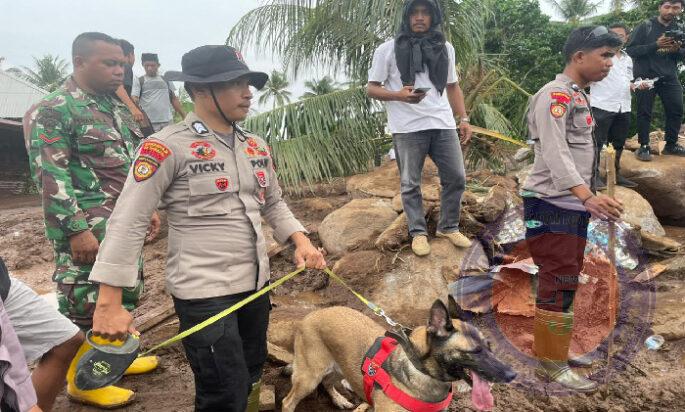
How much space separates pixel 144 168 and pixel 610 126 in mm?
6331

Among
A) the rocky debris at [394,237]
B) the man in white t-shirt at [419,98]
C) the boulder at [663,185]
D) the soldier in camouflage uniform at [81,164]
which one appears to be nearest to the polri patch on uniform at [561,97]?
the man in white t-shirt at [419,98]

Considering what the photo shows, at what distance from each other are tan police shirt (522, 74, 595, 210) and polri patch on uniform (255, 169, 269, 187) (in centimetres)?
174

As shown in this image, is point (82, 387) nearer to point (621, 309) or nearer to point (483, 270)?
point (483, 270)

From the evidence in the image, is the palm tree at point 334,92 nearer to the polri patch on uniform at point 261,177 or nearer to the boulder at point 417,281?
the boulder at point 417,281

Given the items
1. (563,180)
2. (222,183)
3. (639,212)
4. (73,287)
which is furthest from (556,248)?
(639,212)

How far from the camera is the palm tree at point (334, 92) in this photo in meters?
7.71

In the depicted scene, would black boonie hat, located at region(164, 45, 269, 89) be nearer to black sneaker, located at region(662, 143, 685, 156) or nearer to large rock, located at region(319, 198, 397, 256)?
large rock, located at region(319, 198, 397, 256)

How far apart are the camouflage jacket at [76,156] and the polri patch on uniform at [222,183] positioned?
3.86 ft

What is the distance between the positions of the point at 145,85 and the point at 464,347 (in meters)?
7.06

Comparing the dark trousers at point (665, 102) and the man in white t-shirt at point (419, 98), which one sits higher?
the man in white t-shirt at point (419, 98)

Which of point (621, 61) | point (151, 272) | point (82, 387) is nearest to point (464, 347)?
point (82, 387)

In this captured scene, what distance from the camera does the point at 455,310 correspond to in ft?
8.92

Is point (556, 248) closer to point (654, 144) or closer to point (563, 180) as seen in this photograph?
point (563, 180)

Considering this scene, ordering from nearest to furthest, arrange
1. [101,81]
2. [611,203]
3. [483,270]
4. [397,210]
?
[611,203] < [101,81] < [483,270] < [397,210]
